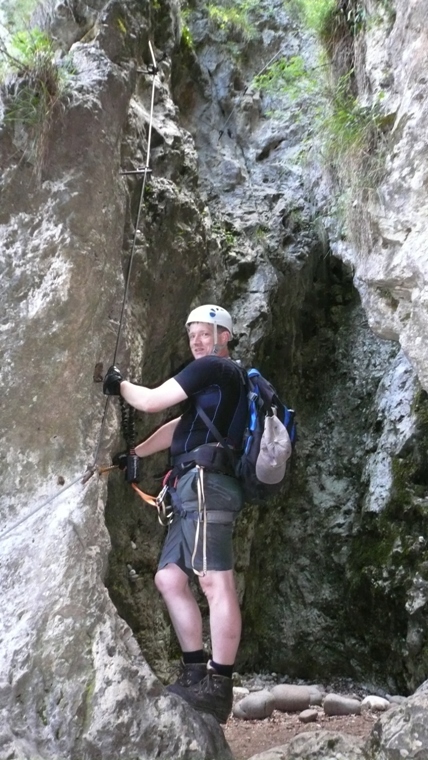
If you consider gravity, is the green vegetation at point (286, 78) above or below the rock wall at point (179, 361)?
above

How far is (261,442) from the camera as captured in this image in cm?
423

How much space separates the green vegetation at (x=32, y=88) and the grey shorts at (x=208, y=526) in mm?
2301

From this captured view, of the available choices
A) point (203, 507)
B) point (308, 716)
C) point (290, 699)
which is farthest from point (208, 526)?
point (290, 699)

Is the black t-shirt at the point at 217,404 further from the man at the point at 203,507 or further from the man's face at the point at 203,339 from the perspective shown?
the man's face at the point at 203,339

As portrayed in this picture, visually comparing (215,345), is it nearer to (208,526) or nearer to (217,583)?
(208,526)

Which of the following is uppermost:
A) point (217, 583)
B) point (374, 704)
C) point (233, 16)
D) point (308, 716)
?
point (233, 16)

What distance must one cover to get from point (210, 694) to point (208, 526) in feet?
3.12

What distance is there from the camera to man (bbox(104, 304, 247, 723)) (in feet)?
13.3

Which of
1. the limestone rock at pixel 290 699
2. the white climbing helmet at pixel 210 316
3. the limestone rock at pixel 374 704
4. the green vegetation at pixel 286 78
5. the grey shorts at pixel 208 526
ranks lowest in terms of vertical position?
the limestone rock at pixel 374 704

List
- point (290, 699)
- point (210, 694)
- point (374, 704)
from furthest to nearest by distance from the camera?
point (374, 704), point (290, 699), point (210, 694)

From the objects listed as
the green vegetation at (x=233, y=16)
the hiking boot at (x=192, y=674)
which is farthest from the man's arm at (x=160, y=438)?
the green vegetation at (x=233, y=16)

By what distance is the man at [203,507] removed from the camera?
4.06m

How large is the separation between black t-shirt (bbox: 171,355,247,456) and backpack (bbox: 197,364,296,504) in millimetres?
52

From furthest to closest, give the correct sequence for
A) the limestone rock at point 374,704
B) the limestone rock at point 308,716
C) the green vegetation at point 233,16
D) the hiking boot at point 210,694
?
the green vegetation at point 233,16, the limestone rock at point 374,704, the limestone rock at point 308,716, the hiking boot at point 210,694
